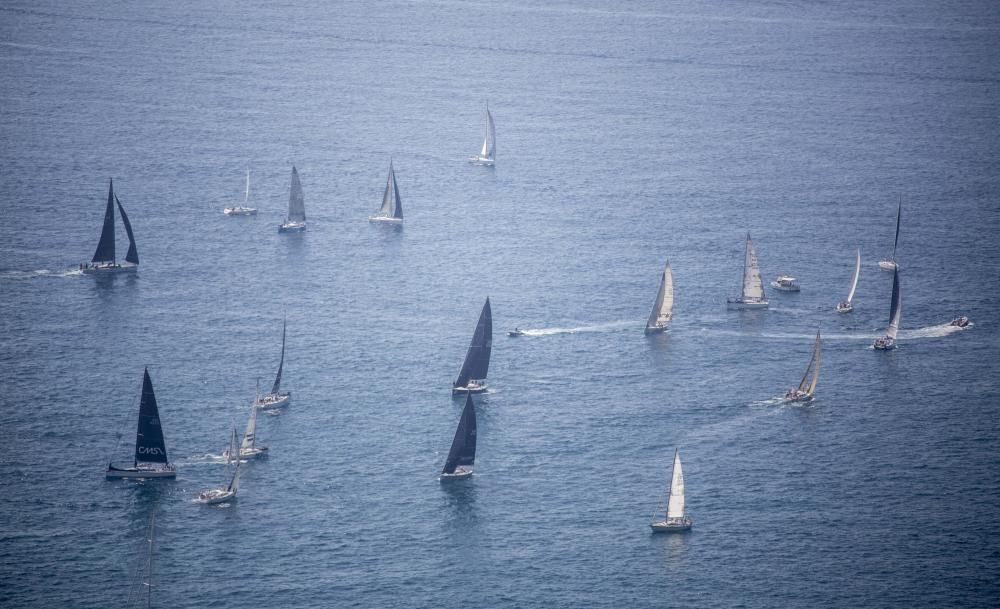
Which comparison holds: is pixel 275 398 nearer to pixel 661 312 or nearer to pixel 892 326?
pixel 661 312

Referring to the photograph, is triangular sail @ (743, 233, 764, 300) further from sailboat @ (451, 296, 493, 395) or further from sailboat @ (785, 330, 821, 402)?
sailboat @ (451, 296, 493, 395)

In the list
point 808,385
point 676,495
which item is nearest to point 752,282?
point 808,385

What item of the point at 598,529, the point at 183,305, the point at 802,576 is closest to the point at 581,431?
the point at 598,529

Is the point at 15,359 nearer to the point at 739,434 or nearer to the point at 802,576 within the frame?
the point at 739,434

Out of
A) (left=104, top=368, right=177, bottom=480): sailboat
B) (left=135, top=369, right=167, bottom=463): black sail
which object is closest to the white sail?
(left=104, top=368, right=177, bottom=480): sailboat

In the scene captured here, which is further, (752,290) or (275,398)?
(752,290)

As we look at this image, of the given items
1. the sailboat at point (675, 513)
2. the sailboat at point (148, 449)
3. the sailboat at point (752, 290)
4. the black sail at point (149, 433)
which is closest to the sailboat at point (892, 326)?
the sailboat at point (752, 290)
